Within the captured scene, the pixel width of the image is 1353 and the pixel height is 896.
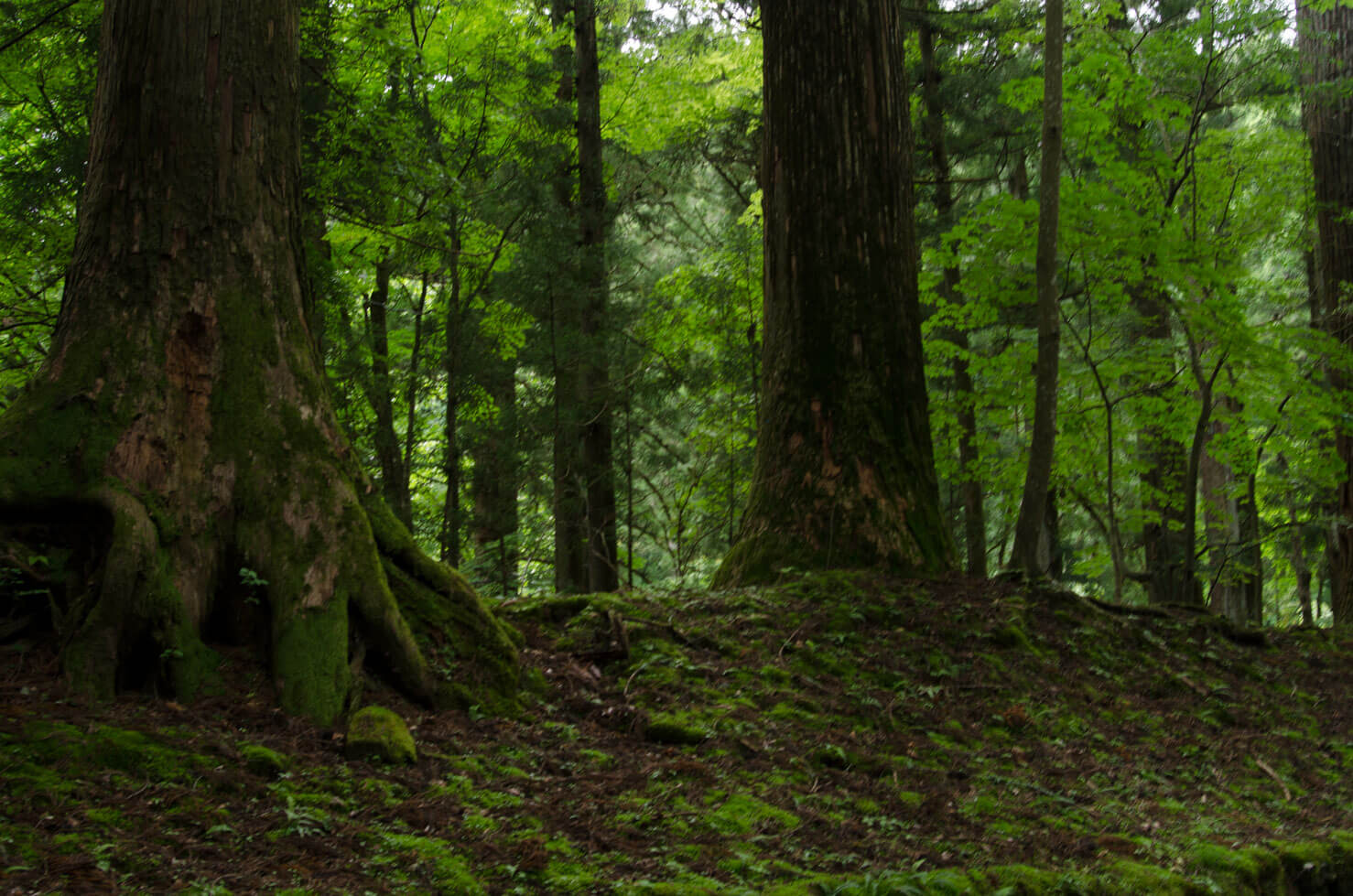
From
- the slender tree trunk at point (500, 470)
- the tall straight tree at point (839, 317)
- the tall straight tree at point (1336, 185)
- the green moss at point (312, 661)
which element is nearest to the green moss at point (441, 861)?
the green moss at point (312, 661)

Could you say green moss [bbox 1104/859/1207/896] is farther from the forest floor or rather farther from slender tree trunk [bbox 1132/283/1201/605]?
slender tree trunk [bbox 1132/283/1201/605]

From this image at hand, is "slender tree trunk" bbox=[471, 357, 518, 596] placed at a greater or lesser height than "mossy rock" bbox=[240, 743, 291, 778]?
greater

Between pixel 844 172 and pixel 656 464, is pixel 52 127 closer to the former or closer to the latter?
pixel 844 172

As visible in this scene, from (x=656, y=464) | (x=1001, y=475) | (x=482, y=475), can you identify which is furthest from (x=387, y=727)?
(x=656, y=464)

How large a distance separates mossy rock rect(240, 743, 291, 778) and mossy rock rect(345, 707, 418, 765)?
30 cm

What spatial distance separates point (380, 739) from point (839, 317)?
496 cm

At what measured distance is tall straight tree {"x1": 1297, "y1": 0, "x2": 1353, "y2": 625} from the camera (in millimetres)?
10594

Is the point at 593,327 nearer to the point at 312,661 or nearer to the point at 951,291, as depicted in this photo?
the point at 951,291

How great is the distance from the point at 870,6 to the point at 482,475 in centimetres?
754

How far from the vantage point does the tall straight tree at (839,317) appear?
711 centimetres

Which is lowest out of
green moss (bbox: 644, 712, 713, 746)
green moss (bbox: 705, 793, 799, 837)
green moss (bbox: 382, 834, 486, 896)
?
green moss (bbox: 705, 793, 799, 837)

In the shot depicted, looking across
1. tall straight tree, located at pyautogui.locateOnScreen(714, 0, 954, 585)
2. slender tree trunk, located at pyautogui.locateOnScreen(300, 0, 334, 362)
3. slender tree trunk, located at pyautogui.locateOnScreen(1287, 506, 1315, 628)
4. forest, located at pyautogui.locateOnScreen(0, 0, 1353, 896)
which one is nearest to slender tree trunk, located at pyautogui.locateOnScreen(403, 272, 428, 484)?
forest, located at pyautogui.locateOnScreen(0, 0, 1353, 896)

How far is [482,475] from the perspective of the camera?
41.1 feet

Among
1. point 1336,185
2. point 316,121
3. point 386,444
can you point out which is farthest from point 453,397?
point 1336,185
